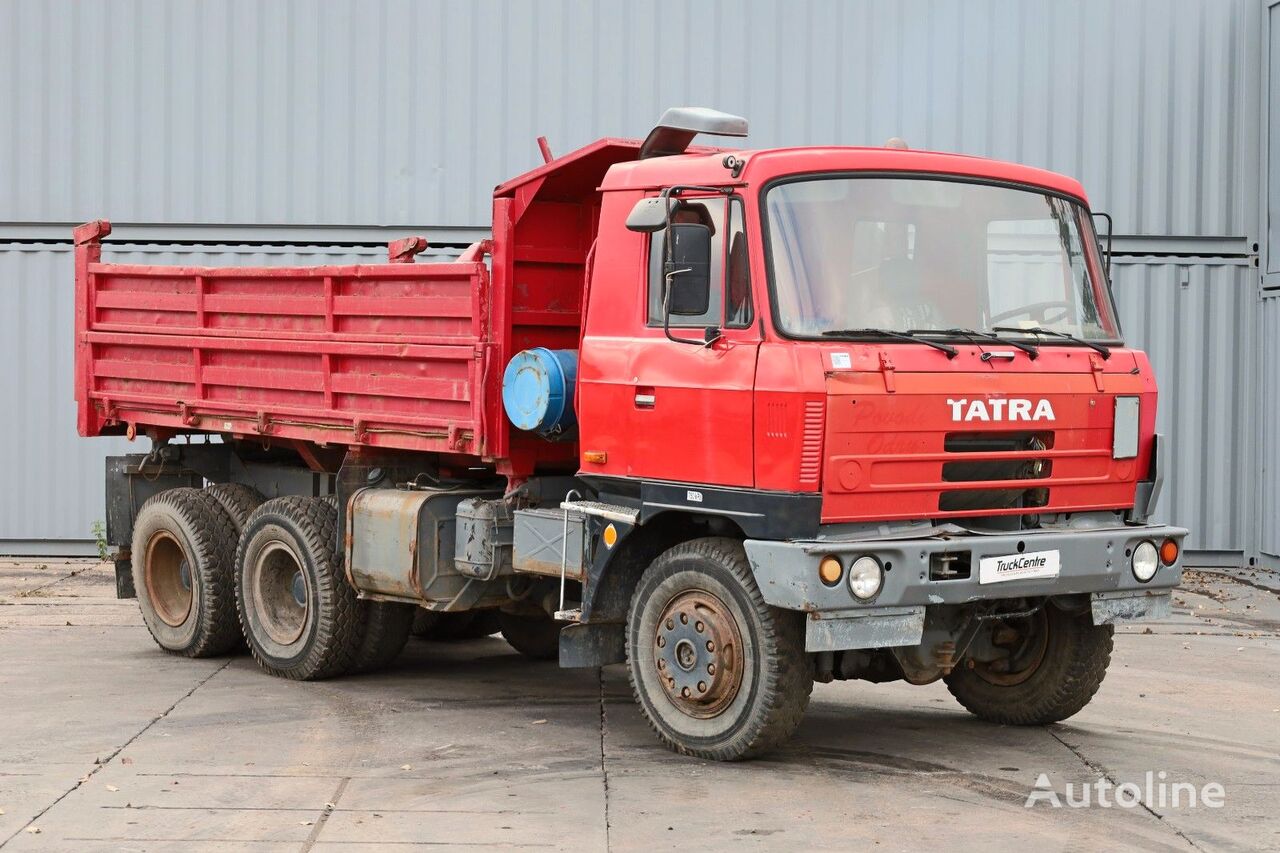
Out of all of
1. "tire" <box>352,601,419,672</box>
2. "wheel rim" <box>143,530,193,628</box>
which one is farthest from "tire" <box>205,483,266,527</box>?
"tire" <box>352,601,419,672</box>

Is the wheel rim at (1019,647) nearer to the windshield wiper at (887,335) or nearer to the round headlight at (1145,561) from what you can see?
the round headlight at (1145,561)

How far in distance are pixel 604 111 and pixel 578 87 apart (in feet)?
1.04

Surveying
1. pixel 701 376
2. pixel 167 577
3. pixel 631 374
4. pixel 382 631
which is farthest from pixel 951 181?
pixel 167 577

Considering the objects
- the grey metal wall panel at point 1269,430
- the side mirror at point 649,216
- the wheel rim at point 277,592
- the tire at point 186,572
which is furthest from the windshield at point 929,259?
the grey metal wall panel at point 1269,430

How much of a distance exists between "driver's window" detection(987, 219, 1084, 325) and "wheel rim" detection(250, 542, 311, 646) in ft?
14.5

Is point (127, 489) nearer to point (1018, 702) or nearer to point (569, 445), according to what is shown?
point (569, 445)

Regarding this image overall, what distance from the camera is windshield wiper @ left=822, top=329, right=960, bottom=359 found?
7.02m

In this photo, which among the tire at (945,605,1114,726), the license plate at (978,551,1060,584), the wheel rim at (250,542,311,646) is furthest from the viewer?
the wheel rim at (250,542,311,646)

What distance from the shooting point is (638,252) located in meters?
7.75

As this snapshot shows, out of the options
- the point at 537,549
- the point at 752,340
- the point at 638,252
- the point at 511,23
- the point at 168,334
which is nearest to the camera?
the point at 752,340

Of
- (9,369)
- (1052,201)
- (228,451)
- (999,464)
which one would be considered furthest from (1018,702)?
(9,369)

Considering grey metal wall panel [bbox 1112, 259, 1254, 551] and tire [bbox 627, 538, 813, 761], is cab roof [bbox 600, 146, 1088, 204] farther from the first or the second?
grey metal wall panel [bbox 1112, 259, 1254, 551]

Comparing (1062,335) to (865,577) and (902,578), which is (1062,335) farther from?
(865,577)

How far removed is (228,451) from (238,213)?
4.90 m
